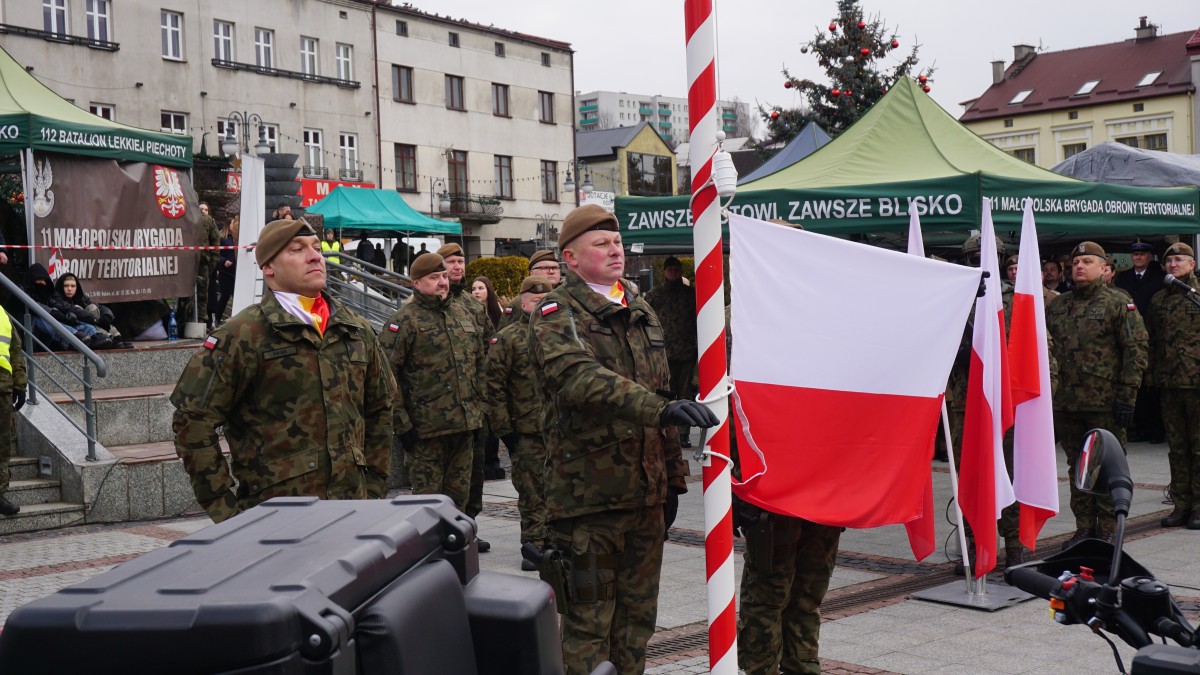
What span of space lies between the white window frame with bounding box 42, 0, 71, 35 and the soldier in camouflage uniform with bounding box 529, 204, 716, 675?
3764 centimetres

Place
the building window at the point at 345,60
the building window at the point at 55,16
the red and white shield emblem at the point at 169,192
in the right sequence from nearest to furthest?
the red and white shield emblem at the point at 169,192 < the building window at the point at 55,16 < the building window at the point at 345,60

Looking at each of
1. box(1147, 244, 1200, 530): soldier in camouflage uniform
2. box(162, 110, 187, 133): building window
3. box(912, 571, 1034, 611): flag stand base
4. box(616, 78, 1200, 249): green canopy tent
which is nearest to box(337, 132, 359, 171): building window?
box(162, 110, 187, 133): building window

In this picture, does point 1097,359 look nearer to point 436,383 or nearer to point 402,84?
point 436,383

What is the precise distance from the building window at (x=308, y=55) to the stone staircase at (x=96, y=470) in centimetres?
3530

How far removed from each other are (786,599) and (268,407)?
2273 millimetres

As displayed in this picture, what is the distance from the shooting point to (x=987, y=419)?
22.2ft

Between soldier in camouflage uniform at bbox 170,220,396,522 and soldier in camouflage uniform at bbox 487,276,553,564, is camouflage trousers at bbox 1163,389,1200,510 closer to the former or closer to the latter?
soldier in camouflage uniform at bbox 487,276,553,564

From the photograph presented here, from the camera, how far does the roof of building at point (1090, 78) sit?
63.3m

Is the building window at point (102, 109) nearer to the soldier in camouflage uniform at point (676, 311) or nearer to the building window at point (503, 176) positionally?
the building window at point (503, 176)

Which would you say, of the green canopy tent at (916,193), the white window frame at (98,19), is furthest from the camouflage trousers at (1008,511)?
the white window frame at (98,19)

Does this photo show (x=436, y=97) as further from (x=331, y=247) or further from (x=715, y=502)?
(x=715, y=502)

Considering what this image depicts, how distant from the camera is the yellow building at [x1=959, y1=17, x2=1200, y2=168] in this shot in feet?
203

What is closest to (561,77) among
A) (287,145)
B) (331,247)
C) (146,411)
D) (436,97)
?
(436,97)

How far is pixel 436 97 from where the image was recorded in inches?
1993
